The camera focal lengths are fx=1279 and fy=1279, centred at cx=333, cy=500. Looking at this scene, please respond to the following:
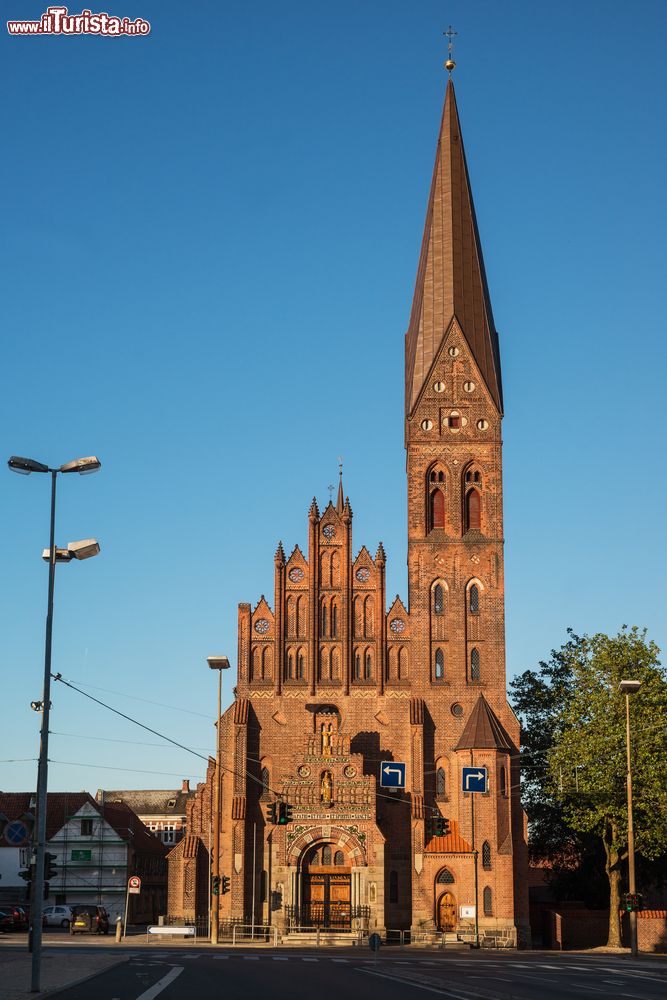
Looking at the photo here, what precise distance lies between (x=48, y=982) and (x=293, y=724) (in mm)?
43051

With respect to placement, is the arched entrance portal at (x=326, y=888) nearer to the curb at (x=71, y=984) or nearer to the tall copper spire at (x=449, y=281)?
the tall copper spire at (x=449, y=281)

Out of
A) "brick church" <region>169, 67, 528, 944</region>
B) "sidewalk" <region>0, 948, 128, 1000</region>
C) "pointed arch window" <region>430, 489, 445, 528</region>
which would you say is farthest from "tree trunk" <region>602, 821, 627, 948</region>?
"sidewalk" <region>0, 948, 128, 1000</region>

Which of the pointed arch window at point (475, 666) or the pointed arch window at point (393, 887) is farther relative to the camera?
the pointed arch window at point (475, 666)

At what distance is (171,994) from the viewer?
26.7 metres

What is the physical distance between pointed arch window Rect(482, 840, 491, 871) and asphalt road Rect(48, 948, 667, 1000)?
14467 mm

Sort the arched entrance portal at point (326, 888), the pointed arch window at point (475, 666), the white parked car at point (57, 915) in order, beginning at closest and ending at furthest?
the arched entrance portal at point (326, 888), the pointed arch window at point (475, 666), the white parked car at point (57, 915)

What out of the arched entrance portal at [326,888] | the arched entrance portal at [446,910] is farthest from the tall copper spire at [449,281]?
the arched entrance portal at [446,910]

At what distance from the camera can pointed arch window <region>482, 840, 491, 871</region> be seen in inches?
2681

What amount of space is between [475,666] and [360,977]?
132ft

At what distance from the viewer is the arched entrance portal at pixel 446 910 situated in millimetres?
68312

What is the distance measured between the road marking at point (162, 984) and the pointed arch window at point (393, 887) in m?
33.4

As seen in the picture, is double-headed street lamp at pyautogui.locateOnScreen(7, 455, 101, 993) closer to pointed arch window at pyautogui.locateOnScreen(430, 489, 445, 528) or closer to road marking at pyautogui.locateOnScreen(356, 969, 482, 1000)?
road marking at pyautogui.locateOnScreen(356, 969, 482, 1000)

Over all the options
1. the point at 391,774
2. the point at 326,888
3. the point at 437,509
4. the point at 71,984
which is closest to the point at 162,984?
the point at 71,984

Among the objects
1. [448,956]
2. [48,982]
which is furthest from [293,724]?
[48,982]
